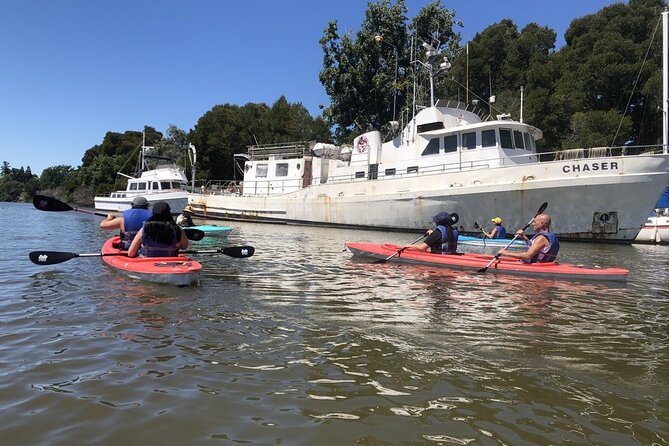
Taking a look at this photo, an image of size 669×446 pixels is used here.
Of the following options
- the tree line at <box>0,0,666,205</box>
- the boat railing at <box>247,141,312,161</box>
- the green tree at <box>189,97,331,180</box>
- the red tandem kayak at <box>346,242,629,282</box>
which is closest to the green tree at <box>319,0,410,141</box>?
the tree line at <box>0,0,666,205</box>

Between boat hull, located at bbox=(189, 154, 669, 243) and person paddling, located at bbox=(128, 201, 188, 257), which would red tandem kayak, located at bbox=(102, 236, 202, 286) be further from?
boat hull, located at bbox=(189, 154, 669, 243)

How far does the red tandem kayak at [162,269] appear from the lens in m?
7.76

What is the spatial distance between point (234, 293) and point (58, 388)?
3.90m

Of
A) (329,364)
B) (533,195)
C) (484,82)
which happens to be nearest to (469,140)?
(533,195)

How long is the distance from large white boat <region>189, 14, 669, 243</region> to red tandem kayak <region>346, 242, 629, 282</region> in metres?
7.94

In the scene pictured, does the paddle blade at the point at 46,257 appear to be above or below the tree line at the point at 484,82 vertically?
below

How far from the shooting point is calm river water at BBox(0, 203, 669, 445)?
3180mm

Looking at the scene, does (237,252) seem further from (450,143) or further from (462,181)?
(450,143)


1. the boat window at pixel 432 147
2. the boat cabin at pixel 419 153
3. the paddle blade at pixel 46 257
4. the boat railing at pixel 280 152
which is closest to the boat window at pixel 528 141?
the boat cabin at pixel 419 153

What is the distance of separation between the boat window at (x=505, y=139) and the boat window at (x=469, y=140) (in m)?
1.05

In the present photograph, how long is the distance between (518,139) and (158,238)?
625 inches

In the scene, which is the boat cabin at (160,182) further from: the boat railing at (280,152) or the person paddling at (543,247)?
the person paddling at (543,247)

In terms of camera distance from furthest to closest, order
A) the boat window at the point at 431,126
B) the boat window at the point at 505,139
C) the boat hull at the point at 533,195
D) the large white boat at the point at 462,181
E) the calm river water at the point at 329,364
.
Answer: the boat window at the point at 431,126, the boat window at the point at 505,139, the large white boat at the point at 462,181, the boat hull at the point at 533,195, the calm river water at the point at 329,364

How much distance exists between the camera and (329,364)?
438 centimetres
